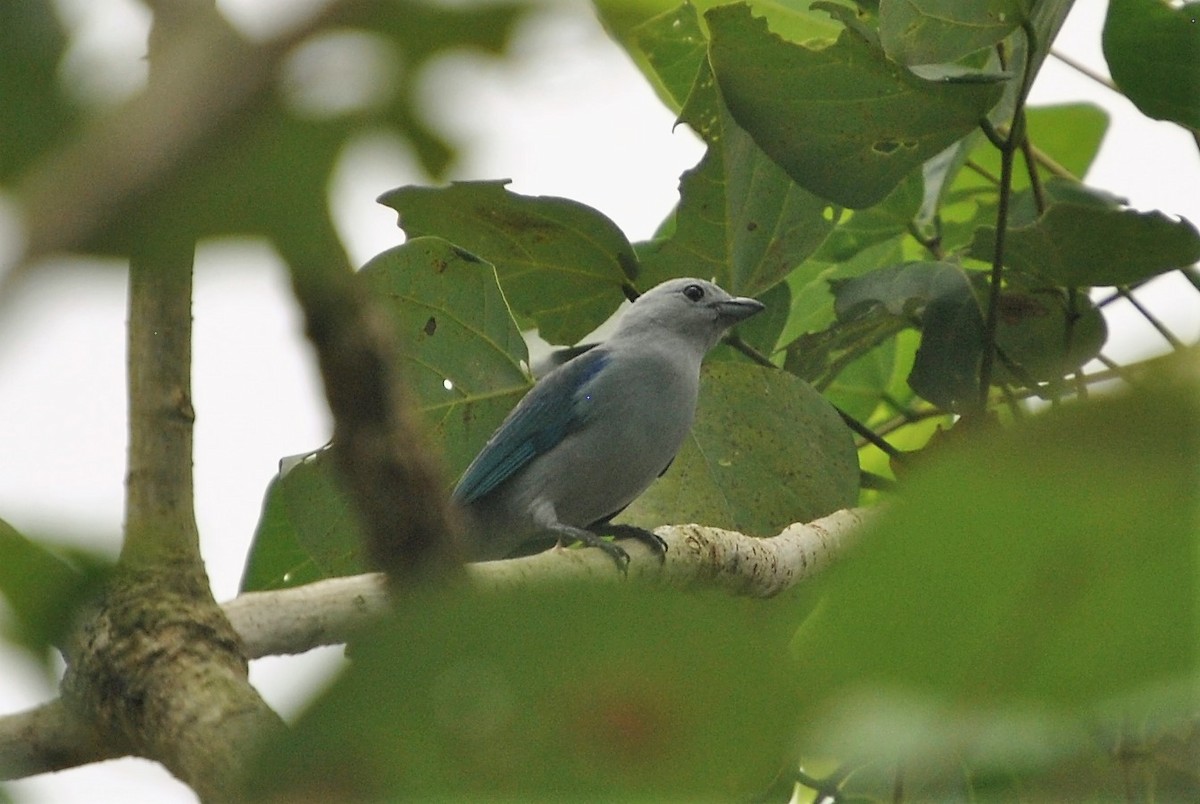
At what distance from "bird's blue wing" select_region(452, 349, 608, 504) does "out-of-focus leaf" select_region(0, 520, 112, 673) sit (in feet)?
10.9

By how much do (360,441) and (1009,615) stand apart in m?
0.27

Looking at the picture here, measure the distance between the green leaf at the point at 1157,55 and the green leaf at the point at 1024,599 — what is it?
8.92 feet

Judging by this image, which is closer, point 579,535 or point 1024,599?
point 1024,599

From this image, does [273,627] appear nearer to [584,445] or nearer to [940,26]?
[940,26]

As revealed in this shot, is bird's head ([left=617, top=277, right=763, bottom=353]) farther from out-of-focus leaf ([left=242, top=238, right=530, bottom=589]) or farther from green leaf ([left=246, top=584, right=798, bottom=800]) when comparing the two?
green leaf ([left=246, top=584, right=798, bottom=800])

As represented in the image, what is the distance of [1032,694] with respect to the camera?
1.62 ft

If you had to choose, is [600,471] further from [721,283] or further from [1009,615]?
[1009,615]

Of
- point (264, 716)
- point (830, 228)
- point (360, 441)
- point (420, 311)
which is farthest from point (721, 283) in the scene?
point (360, 441)

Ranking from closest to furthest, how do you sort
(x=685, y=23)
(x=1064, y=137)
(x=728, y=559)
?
(x=728, y=559) → (x=685, y=23) → (x=1064, y=137)

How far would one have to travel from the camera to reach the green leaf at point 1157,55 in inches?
114

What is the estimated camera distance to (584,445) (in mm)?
4031

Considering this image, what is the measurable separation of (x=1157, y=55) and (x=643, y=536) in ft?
5.09

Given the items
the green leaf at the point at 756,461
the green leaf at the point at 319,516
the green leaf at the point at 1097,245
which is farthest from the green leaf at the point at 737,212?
the green leaf at the point at 319,516

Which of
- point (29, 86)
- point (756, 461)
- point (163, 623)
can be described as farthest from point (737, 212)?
point (29, 86)
